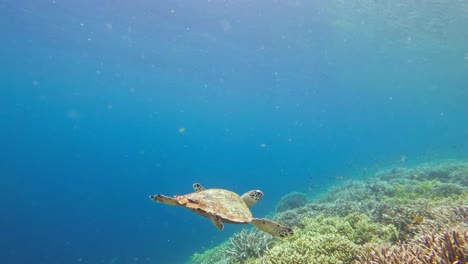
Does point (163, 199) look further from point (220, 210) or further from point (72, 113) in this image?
point (72, 113)

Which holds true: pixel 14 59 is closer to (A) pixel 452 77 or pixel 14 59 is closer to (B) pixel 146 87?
(B) pixel 146 87

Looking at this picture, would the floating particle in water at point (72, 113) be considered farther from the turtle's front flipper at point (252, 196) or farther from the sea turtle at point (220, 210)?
the sea turtle at point (220, 210)

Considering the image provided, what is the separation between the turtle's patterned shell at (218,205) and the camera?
4.29m

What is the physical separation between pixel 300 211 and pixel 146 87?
50164 millimetres

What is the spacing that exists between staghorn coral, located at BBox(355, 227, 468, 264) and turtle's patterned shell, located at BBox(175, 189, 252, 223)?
2045 millimetres

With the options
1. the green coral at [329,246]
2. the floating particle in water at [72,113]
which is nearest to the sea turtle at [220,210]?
the green coral at [329,246]

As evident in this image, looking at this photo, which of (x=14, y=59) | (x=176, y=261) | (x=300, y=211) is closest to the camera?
(x=300, y=211)

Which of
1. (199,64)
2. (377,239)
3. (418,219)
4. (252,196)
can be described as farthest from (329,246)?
(199,64)

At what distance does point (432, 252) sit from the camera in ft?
10.4

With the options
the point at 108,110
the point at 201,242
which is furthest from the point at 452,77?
the point at 108,110

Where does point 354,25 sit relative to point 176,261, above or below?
above

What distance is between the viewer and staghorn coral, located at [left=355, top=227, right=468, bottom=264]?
9.86 feet

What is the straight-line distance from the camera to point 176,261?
2103 cm

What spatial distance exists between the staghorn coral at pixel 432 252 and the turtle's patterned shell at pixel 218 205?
80.5 inches
